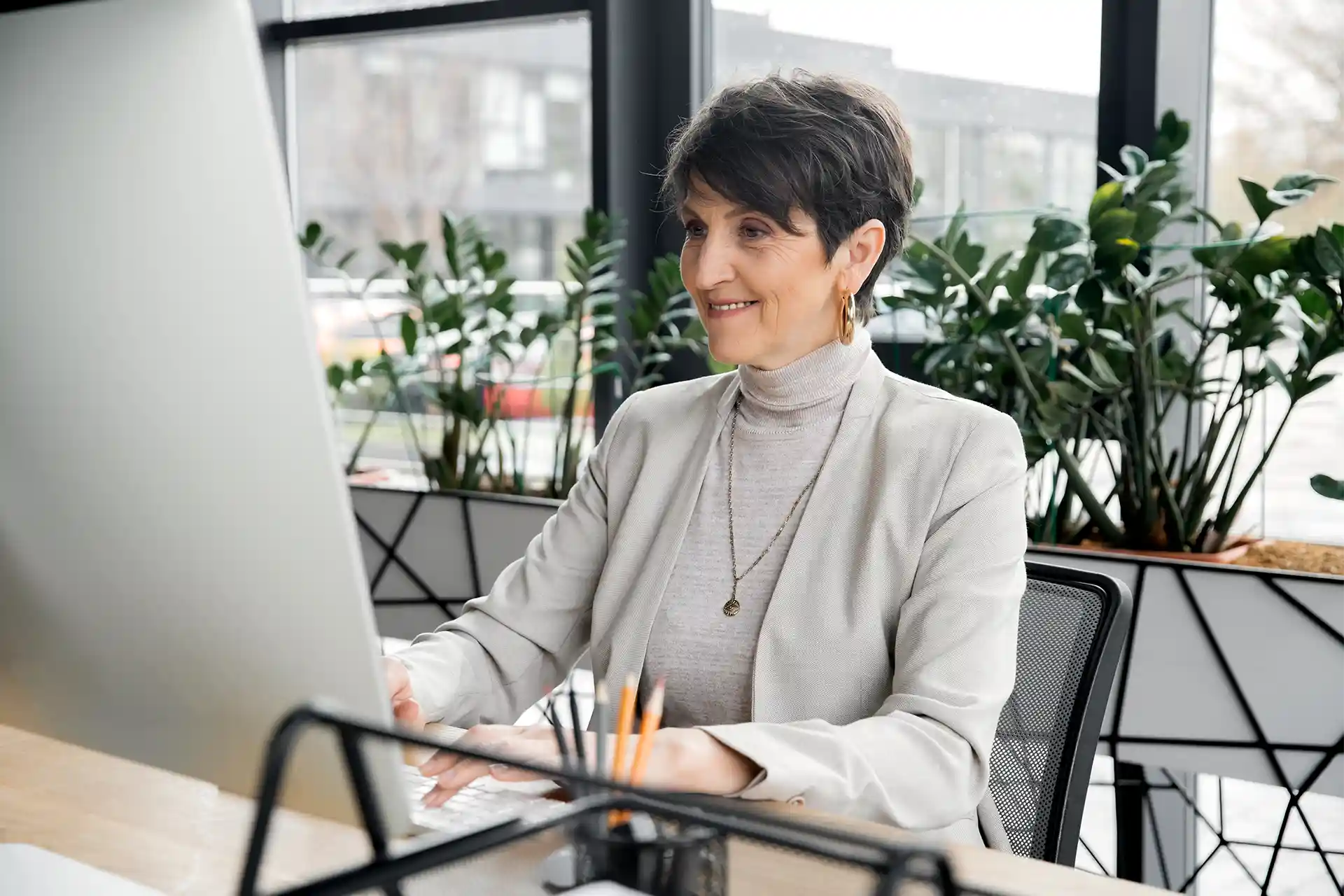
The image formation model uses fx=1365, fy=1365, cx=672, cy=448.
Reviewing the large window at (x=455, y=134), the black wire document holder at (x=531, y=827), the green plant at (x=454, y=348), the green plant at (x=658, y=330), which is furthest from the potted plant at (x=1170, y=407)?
the black wire document holder at (x=531, y=827)

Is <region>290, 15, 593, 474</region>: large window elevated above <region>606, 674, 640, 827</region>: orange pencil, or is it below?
above

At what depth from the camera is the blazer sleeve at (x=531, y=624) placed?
141 centimetres

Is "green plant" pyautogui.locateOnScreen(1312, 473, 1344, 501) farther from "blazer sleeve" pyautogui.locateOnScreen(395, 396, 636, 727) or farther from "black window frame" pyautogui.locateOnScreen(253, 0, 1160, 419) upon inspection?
"black window frame" pyautogui.locateOnScreen(253, 0, 1160, 419)

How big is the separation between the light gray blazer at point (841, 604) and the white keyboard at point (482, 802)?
16 centimetres

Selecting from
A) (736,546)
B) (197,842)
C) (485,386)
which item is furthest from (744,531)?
(485,386)

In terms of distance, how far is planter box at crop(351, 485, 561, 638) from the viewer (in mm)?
2734

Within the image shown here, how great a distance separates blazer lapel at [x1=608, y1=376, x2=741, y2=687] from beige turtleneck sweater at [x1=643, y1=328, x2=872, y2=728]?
0.01 metres

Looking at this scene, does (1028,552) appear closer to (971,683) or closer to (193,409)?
(971,683)

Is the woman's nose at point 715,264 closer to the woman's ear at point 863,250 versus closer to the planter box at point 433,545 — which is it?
the woman's ear at point 863,250

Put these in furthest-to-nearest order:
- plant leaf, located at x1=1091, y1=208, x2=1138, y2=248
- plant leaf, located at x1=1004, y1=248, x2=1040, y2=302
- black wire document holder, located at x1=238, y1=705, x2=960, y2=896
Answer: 1. plant leaf, located at x1=1004, y1=248, x2=1040, y2=302
2. plant leaf, located at x1=1091, y1=208, x2=1138, y2=248
3. black wire document holder, located at x1=238, y1=705, x2=960, y2=896

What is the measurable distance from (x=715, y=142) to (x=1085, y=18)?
140cm

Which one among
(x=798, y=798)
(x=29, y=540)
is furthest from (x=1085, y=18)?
(x=29, y=540)

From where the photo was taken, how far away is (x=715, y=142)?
4.68 feet

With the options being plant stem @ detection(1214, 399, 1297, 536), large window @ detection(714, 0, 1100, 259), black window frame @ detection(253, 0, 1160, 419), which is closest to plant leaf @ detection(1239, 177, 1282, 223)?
plant stem @ detection(1214, 399, 1297, 536)
